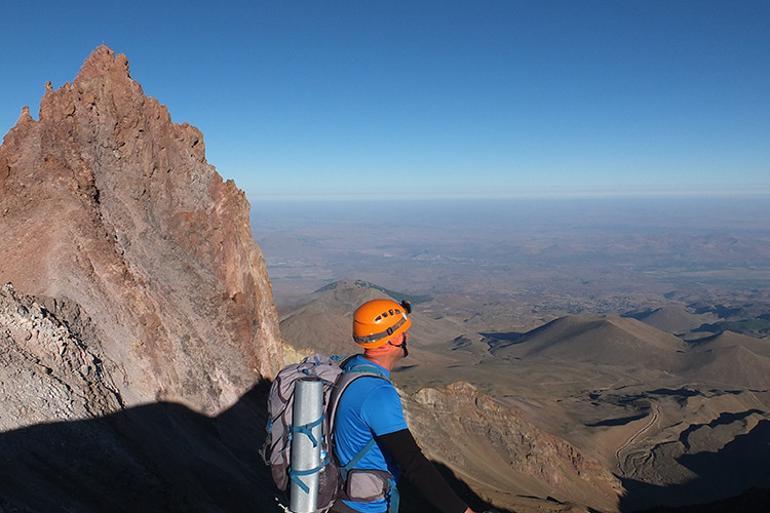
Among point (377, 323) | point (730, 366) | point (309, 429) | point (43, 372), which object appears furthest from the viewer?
point (730, 366)

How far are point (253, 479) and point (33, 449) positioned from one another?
6671 mm

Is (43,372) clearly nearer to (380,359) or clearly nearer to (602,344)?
(380,359)

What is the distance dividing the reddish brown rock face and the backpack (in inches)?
328

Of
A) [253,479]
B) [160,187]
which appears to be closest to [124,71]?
[160,187]

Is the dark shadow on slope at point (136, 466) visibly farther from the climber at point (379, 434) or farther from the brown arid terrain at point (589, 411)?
the brown arid terrain at point (589, 411)

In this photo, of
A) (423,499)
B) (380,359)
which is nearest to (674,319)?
(423,499)

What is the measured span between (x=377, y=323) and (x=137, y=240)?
13.8 m

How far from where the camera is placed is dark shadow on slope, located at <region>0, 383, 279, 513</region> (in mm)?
7215

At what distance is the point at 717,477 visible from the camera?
50.2m

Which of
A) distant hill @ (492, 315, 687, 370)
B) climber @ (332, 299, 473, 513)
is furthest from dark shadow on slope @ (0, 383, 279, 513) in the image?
distant hill @ (492, 315, 687, 370)

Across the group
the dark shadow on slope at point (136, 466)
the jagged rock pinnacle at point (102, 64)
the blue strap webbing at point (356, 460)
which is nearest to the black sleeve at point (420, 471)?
the blue strap webbing at point (356, 460)

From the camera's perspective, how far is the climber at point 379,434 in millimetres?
3971

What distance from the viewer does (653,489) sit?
147 ft

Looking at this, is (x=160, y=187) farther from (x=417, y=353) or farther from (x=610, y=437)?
(x=417, y=353)
